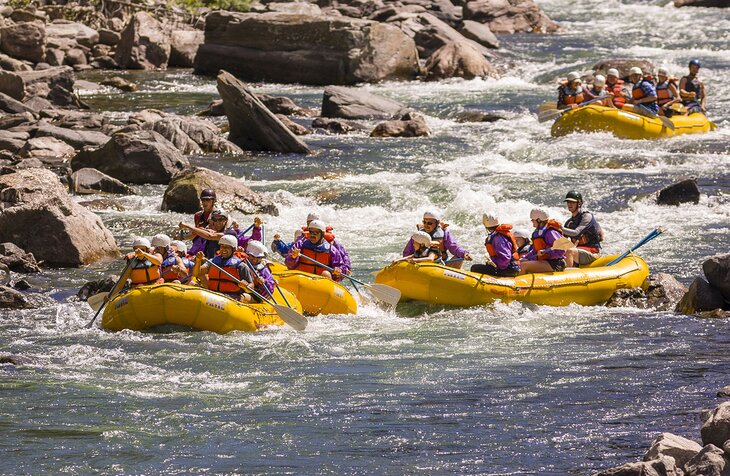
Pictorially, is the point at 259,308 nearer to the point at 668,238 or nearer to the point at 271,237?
the point at 271,237

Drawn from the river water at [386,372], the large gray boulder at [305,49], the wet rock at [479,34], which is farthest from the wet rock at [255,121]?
the wet rock at [479,34]

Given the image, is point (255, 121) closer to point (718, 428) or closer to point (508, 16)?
point (718, 428)

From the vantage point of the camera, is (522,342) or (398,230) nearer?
(522,342)

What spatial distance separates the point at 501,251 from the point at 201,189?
6.34 metres

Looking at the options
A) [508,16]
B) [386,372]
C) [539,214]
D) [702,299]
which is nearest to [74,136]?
[539,214]

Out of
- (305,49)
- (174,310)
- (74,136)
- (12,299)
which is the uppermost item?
(305,49)

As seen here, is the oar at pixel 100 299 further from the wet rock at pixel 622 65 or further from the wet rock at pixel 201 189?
the wet rock at pixel 622 65

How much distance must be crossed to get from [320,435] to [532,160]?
14741 millimetres

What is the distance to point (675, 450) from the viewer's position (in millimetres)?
8055

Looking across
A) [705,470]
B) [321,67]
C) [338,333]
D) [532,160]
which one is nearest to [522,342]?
[338,333]

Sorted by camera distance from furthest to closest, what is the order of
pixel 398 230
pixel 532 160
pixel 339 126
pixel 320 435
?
pixel 339 126 < pixel 532 160 < pixel 398 230 < pixel 320 435

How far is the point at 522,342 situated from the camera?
41.8 ft

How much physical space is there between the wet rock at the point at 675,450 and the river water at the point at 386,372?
0.85 m

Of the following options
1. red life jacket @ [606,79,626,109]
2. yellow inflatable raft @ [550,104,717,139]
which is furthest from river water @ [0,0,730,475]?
red life jacket @ [606,79,626,109]
